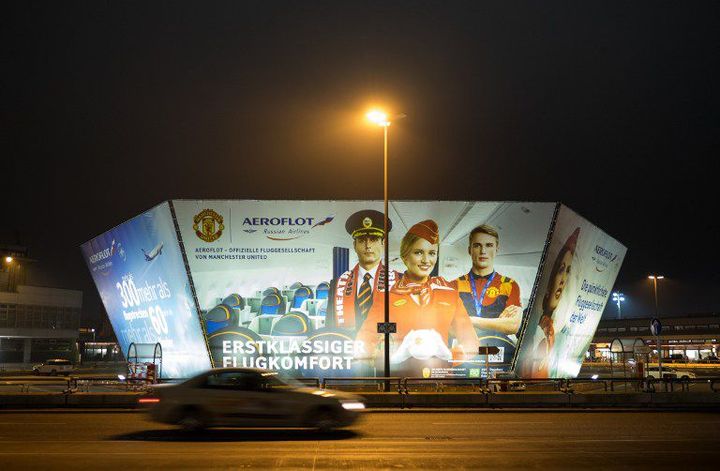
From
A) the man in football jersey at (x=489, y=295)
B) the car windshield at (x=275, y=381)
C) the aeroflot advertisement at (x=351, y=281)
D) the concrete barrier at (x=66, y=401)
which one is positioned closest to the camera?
the car windshield at (x=275, y=381)

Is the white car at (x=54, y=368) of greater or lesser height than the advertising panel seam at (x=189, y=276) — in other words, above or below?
below

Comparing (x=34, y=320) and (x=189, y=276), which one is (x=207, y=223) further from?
(x=34, y=320)

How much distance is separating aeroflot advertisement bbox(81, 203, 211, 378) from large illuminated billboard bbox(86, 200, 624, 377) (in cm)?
21

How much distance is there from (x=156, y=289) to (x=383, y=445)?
78.4 ft

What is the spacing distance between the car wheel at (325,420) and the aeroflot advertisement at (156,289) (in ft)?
65.5

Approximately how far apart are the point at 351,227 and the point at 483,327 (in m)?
7.85

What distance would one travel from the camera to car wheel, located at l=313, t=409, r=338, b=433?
14.7 meters

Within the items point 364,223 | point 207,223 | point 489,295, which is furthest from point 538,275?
point 207,223

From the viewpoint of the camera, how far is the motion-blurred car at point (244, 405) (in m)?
14.6

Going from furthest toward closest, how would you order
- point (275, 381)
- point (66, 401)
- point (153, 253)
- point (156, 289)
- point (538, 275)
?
point (156, 289)
point (153, 253)
point (538, 275)
point (66, 401)
point (275, 381)

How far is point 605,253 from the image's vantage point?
39688mm

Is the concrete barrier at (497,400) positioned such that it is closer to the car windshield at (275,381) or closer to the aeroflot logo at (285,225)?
the car windshield at (275,381)

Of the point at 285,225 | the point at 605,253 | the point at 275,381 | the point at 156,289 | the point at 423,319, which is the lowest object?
the point at 275,381

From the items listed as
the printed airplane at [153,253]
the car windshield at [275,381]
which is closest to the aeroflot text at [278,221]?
the printed airplane at [153,253]
